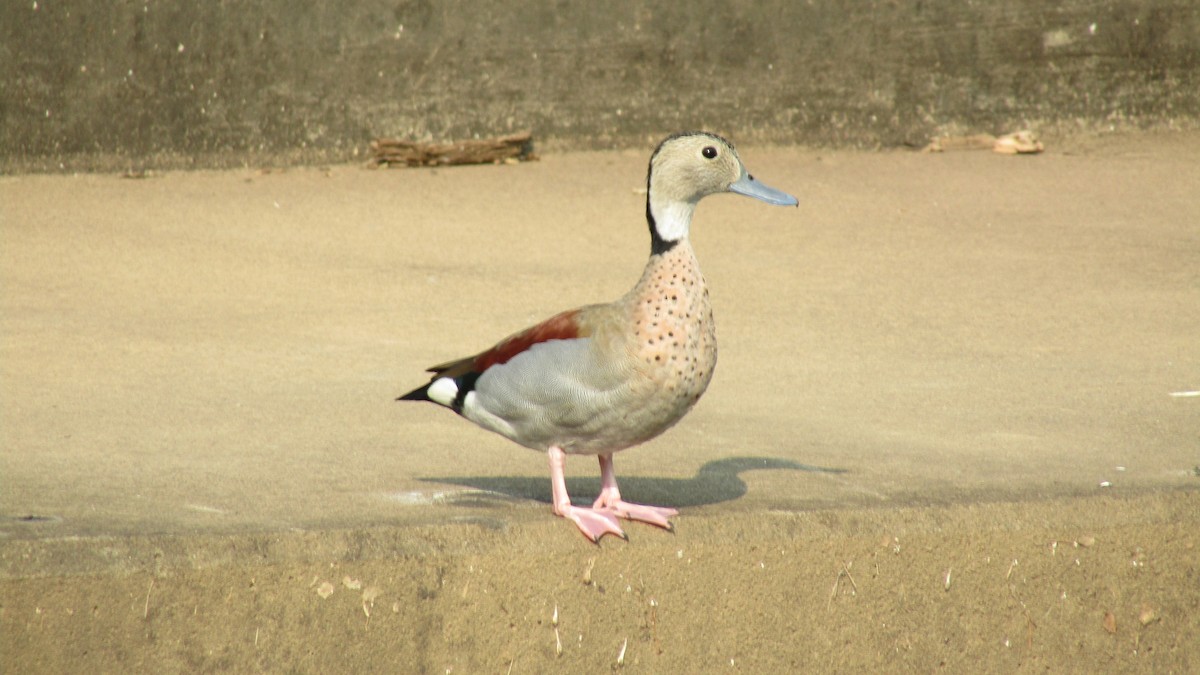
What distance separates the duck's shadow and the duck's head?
74 cm

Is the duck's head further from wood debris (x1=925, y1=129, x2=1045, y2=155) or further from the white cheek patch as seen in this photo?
wood debris (x1=925, y1=129, x2=1045, y2=155)

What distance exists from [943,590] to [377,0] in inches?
230

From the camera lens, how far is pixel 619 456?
15.2ft

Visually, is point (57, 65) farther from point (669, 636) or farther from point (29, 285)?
point (669, 636)

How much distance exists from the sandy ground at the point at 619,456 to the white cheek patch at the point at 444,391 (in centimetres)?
26

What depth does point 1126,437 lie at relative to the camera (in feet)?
14.9

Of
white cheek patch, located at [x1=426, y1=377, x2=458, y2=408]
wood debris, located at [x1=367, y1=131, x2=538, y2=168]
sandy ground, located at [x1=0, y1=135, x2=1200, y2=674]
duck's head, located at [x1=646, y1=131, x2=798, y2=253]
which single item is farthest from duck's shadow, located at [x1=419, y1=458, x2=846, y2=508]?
wood debris, located at [x1=367, y1=131, x2=538, y2=168]

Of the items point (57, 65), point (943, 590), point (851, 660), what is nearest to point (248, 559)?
point (851, 660)

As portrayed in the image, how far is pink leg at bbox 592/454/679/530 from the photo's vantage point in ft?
11.3

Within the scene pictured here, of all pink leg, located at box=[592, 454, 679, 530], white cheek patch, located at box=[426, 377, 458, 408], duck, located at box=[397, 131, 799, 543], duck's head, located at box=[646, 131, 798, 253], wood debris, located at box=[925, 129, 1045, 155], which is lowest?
pink leg, located at box=[592, 454, 679, 530]

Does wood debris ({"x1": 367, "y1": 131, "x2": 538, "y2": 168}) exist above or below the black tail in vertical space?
below

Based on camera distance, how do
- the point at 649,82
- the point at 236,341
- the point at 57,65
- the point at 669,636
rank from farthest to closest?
the point at 649,82 → the point at 57,65 → the point at 236,341 → the point at 669,636

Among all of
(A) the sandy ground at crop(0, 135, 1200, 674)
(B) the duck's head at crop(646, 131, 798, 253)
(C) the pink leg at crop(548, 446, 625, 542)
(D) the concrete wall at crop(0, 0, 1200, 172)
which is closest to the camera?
(A) the sandy ground at crop(0, 135, 1200, 674)

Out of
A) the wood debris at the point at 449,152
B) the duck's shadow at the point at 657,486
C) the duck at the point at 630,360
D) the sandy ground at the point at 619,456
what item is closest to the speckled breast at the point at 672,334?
the duck at the point at 630,360
